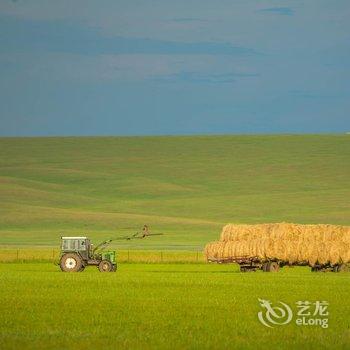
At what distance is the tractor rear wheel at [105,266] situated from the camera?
5609 centimetres

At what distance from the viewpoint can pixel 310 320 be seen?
28469mm

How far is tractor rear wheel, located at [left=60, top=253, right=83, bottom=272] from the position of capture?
2240 inches

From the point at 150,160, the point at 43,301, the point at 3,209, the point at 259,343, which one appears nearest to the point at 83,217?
the point at 3,209

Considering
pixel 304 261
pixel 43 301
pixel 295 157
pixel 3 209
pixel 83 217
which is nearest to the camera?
pixel 43 301

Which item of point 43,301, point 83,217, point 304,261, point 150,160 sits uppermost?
point 150,160

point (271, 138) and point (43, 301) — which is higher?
point (271, 138)

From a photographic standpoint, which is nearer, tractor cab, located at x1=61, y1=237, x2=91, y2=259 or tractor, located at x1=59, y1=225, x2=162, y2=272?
tractor, located at x1=59, y1=225, x2=162, y2=272

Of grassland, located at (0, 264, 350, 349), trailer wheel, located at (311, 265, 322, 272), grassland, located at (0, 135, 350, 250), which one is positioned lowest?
grassland, located at (0, 264, 350, 349)

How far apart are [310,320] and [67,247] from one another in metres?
30.7

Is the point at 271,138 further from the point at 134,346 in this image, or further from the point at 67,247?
the point at 134,346

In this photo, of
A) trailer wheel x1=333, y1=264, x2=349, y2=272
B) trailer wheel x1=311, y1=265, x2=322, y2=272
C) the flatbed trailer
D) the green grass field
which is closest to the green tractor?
the green grass field

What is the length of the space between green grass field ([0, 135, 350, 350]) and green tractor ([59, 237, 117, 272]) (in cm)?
120

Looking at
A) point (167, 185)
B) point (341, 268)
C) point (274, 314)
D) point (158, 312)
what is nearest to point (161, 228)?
point (167, 185)

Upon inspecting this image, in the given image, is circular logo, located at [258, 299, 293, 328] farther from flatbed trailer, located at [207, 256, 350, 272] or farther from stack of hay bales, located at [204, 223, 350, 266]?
flatbed trailer, located at [207, 256, 350, 272]
